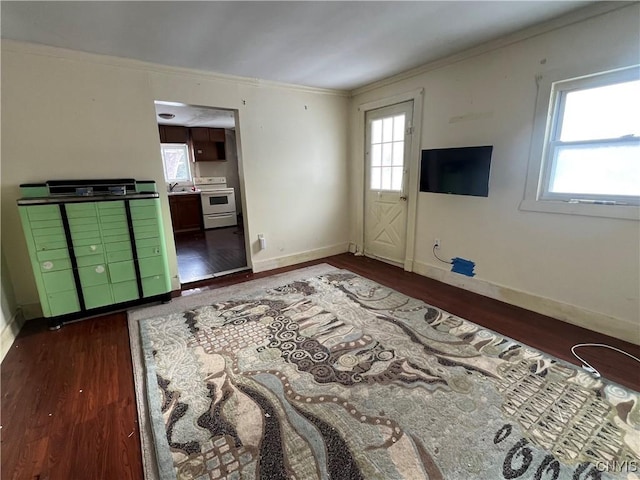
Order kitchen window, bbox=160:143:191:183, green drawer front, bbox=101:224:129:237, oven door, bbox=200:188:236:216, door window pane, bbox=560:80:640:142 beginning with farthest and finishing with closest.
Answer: kitchen window, bbox=160:143:191:183 < oven door, bbox=200:188:236:216 < green drawer front, bbox=101:224:129:237 < door window pane, bbox=560:80:640:142

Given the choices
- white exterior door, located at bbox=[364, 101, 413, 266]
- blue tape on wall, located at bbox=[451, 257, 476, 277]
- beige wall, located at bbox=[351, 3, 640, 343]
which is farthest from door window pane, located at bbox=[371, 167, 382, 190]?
blue tape on wall, located at bbox=[451, 257, 476, 277]

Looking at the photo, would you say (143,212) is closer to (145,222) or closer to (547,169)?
(145,222)

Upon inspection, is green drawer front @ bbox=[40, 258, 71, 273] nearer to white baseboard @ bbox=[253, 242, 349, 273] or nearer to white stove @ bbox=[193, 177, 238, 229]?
white baseboard @ bbox=[253, 242, 349, 273]

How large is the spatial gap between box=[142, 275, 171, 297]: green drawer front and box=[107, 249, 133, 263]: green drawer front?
28 cm

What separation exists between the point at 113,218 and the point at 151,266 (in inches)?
22.8

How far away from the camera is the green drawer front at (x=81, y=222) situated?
8.58ft

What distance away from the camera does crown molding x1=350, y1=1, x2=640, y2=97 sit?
7.02 ft

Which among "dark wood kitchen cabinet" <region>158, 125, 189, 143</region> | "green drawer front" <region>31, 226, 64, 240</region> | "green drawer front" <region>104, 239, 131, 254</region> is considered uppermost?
"dark wood kitchen cabinet" <region>158, 125, 189, 143</region>

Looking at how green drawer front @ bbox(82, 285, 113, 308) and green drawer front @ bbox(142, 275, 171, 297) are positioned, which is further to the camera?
green drawer front @ bbox(142, 275, 171, 297)

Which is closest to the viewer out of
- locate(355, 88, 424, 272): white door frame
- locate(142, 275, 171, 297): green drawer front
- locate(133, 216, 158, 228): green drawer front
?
locate(133, 216, 158, 228): green drawer front

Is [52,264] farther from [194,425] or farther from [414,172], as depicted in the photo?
[414,172]

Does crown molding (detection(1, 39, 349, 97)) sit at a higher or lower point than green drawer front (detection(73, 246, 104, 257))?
higher

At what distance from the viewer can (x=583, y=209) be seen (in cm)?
242

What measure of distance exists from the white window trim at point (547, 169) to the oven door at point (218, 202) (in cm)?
602
